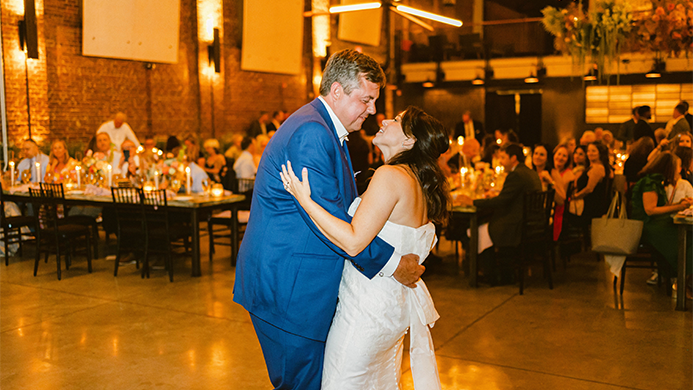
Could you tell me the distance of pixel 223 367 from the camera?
385 cm

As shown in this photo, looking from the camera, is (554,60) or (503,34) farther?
(503,34)

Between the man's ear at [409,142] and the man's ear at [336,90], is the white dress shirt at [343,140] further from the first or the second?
the man's ear at [409,142]

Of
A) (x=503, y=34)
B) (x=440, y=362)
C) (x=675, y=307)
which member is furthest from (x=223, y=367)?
(x=503, y=34)

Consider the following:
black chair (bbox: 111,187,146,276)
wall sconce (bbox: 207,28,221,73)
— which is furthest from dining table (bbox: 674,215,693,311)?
wall sconce (bbox: 207,28,221,73)

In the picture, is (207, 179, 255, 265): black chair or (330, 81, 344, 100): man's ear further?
(207, 179, 255, 265): black chair

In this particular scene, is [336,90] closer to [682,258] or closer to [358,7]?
[682,258]

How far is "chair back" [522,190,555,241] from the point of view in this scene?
219 inches

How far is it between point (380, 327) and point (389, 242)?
11.9 inches

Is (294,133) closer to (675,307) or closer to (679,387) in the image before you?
(679,387)

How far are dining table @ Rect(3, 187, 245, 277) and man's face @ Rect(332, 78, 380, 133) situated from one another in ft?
13.5

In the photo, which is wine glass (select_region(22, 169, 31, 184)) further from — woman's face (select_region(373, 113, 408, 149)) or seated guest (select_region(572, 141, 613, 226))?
woman's face (select_region(373, 113, 408, 149))

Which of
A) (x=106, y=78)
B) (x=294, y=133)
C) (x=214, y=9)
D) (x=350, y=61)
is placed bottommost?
(x=294, y=133)

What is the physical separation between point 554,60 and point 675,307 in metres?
12.4

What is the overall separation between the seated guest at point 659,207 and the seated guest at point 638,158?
0.86 meters
